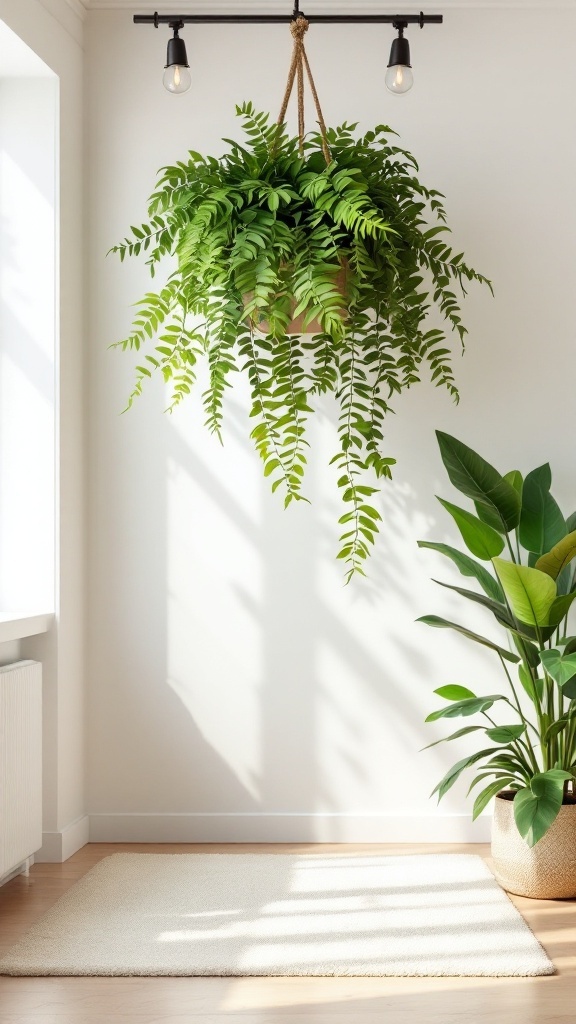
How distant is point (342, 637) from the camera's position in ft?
10.0

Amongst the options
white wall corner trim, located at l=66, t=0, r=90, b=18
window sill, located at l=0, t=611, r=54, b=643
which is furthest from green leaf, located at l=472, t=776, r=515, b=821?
white wall corner trim, located at l=66, t=0, r=90, b=18

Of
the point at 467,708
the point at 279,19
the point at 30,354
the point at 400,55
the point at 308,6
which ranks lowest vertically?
the point at 467,708

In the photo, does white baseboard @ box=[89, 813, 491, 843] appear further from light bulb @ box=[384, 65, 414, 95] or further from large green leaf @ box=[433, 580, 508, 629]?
light bulb @ box=[384, 65, 414, 95]

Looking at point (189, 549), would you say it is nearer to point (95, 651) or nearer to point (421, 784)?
point (95, 651)

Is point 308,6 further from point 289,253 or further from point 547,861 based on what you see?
point 547,861

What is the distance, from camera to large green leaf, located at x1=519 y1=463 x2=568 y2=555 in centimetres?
269

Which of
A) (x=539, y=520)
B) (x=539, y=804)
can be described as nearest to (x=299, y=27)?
(x=539, y=520)

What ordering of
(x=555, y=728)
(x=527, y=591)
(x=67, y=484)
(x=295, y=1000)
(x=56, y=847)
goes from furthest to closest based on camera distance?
(x=67, y=484)
(x=56, y=847)
(x=555, y=728)
(x=527, y=591)
(x=295, y=1000)

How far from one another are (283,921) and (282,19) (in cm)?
257

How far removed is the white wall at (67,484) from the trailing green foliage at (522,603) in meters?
1.09

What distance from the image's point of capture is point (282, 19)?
294 cm

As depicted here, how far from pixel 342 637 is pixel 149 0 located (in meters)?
2.12

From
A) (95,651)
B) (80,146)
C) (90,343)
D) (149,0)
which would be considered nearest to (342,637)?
(95,651)

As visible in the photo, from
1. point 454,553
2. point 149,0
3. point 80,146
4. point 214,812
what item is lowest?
point 214,812
